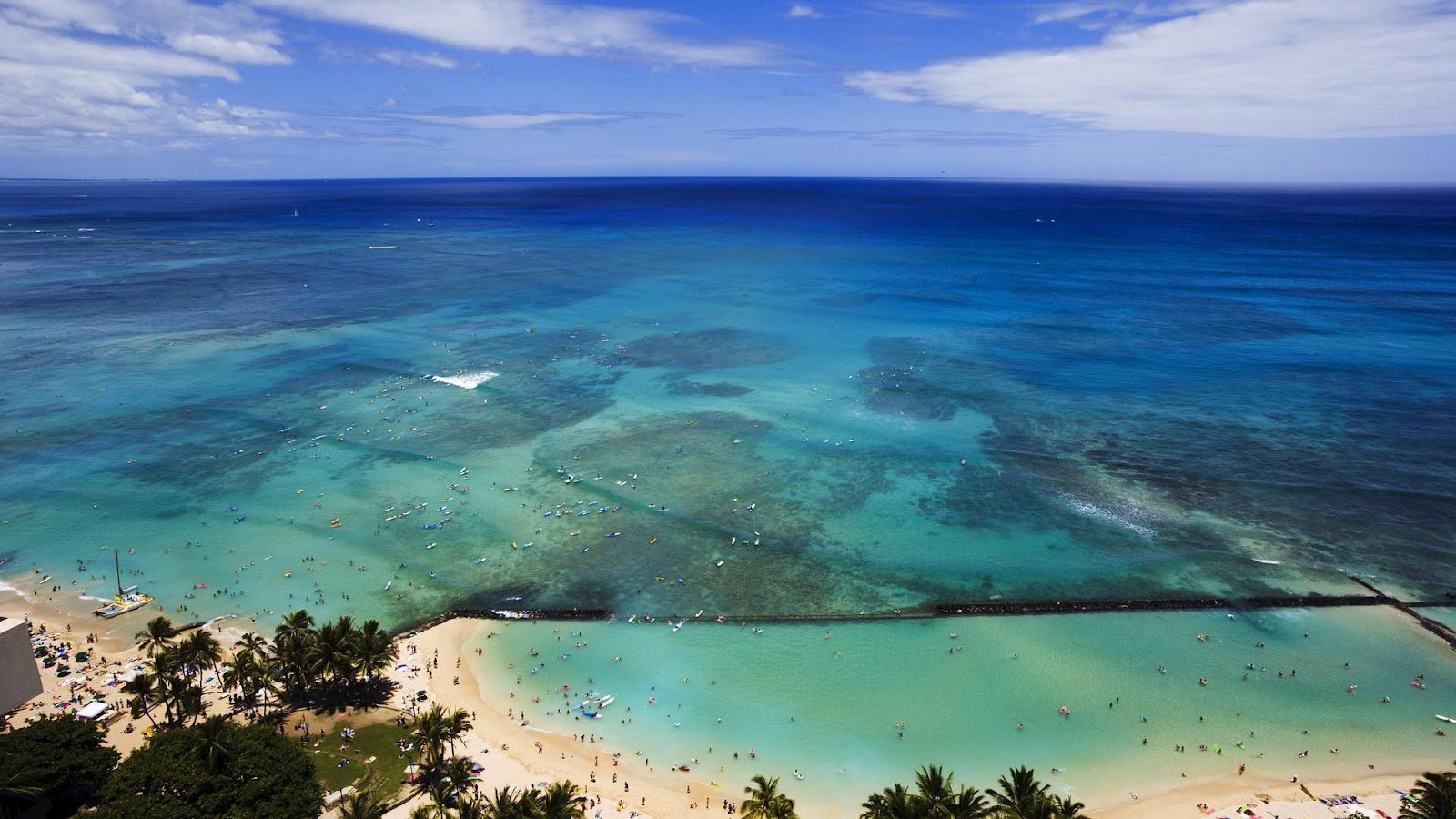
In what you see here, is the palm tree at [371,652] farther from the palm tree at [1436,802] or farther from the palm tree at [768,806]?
the palm tree at [1436,802]

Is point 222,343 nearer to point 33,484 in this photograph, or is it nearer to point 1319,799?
point 33,484

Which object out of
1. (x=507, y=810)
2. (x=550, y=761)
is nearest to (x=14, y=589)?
(x=550, y=761)

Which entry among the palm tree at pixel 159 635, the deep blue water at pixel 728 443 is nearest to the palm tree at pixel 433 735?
the deep blue water at pixel 728 443

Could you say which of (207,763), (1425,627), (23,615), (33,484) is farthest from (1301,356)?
(33,484)

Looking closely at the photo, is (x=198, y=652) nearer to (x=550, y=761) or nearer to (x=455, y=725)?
(x=455, y=725)

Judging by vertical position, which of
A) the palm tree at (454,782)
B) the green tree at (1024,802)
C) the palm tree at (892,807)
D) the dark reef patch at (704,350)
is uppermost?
the dark reef patch at (704,350)

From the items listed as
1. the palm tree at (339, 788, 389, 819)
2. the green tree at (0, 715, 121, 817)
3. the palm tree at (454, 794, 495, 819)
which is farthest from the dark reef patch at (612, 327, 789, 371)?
the green tree at (0, 715, 121, 817)

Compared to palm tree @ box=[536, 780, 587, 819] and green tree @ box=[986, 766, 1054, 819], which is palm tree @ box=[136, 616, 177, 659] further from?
green tree @ box=[986, 766, 1054, 819]
